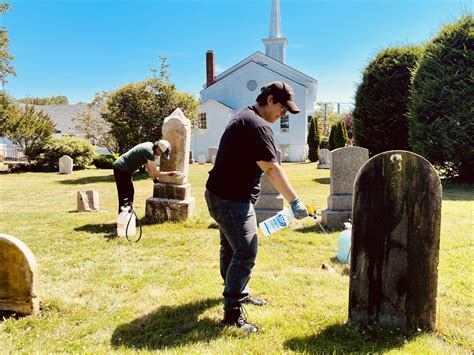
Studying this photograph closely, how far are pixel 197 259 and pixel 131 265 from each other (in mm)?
956

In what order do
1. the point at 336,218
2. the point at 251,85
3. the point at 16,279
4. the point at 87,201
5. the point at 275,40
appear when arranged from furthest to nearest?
the point at 275,40
the point at 251,85
the point at 87,201
the point at 336,218
the point at 16,279

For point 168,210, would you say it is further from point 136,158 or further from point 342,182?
point 342,182

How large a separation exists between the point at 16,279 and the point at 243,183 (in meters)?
2.43

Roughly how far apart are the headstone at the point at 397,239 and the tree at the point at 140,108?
17.2 meters

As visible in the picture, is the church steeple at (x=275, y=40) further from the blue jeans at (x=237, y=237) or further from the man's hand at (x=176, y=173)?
the blue jeans at (x=237, y=237)

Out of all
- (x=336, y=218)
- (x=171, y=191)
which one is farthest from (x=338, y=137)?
(x=171, y=191)

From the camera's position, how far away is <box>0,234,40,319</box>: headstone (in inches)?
143

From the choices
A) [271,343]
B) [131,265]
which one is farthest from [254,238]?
[131,265]

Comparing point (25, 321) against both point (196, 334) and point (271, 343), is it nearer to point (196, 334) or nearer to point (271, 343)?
point (196, 334)

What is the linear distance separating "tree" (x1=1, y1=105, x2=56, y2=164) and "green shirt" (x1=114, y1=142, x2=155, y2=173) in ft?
64.1

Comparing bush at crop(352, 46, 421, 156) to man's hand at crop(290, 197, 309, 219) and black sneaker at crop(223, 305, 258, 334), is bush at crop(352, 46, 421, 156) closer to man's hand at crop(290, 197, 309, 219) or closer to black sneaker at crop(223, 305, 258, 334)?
man's hand at crop(290, 197, 309, 219)

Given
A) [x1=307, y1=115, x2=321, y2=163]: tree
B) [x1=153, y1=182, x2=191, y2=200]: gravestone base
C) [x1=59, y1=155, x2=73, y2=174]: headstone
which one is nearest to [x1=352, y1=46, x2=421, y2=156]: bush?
[x1=153, y1=182, x2=191, y2=200]: gravestone base

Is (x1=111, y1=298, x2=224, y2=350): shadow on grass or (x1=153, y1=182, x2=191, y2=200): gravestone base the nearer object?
(x1=111, y1=298, x2=224, y2=350): shadow on grass

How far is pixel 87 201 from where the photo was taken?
32.7 ft
